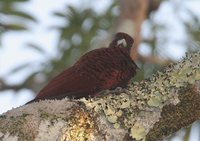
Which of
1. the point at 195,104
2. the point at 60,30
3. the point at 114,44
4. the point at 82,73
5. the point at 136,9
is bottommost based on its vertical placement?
the point at 195,104

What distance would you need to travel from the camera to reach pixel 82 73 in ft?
7.07

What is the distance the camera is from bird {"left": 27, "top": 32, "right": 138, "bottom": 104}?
6.99ft

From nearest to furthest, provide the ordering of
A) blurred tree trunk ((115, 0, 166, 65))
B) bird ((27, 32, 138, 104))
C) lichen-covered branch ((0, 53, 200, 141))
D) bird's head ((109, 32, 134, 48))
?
lichen-covered branch ((0, 53, 200, 141))
bird ((27, 32, 138, 104))
bird's head ((109, 32, 134, 48))
blurred tree trunk ((115, 0, 166, 65))

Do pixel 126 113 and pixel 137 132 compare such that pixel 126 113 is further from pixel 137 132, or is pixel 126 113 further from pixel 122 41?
pixel 122 41

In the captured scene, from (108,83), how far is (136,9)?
2.00m

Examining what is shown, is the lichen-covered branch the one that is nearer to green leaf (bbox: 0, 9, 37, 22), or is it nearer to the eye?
the eye

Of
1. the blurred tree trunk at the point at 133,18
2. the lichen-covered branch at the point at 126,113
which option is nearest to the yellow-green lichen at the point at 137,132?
the lichen-covered branch at the point at 126,113

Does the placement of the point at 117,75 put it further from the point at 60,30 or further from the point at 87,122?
the point at 60,30

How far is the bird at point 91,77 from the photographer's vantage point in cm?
213

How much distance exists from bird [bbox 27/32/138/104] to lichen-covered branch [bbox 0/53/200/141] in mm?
171

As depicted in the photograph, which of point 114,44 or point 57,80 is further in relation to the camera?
point 114,44

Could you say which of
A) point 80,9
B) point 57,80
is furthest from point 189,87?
point 80,9

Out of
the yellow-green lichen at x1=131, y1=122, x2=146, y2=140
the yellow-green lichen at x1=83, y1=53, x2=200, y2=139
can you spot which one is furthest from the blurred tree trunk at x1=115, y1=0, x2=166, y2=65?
the yellow-green lichen at x1=131, y1=122, x2=146, y2=140

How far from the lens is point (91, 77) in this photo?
215 cm
